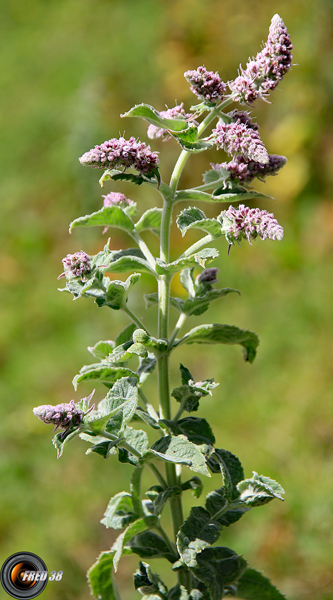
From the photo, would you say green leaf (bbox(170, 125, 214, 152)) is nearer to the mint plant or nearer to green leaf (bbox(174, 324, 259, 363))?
the mint plant

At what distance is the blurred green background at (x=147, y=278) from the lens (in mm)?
3230

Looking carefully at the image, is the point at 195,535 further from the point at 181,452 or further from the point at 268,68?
the point at 268,68

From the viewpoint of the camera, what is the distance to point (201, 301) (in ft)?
4.96

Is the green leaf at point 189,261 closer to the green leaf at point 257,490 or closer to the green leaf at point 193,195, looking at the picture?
the green leaf at point 193,195

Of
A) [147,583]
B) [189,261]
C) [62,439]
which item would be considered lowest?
[147,583]

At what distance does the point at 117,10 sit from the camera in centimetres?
Answer: 718

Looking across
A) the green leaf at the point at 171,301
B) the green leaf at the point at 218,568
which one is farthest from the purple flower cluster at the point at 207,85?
the green leaf at the point at 218,568

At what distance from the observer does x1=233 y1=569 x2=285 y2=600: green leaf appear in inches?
64.0

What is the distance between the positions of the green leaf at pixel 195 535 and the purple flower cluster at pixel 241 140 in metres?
0.86

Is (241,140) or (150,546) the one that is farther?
(150,546)

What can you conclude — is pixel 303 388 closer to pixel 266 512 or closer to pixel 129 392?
pixel 266 512

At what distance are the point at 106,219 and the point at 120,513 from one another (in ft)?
2.53

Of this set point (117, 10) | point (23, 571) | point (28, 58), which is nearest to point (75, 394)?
point (23, 571)
